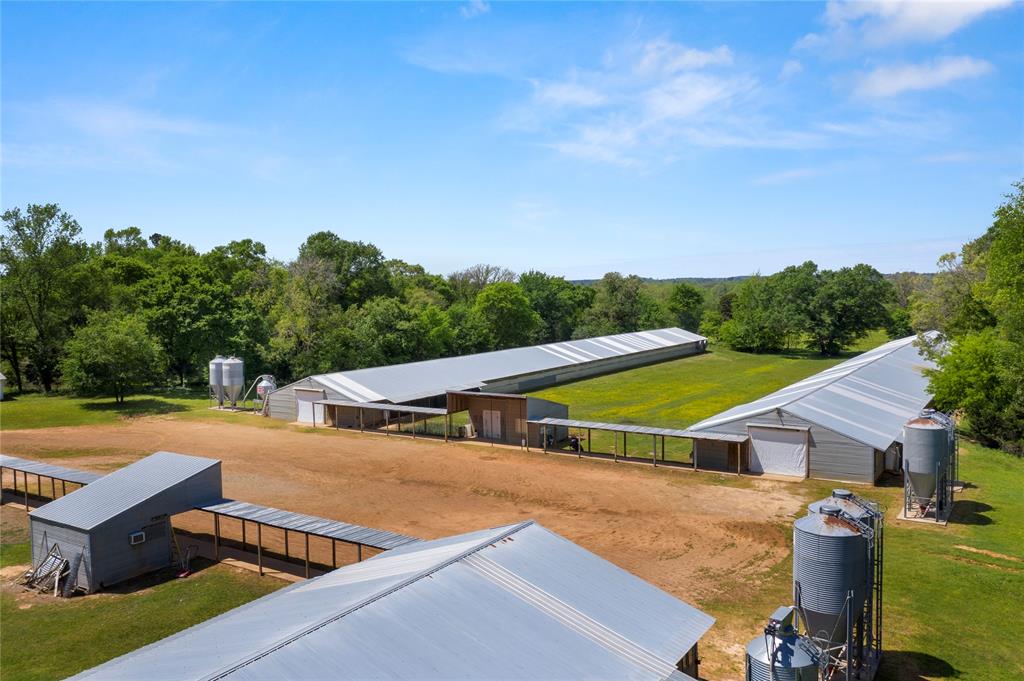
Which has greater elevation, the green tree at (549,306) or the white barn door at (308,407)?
the green tree at (549,306)

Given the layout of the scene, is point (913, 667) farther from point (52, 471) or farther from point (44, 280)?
point (44, 280)

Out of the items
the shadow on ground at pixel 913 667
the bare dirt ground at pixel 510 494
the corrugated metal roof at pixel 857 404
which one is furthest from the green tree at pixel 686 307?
the shadow on ground at pixel 913 667

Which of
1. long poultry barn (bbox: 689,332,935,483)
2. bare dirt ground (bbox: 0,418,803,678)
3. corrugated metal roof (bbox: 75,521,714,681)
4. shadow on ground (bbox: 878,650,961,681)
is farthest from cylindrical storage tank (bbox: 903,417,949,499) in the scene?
corrugated metal roof (bbox: 75,521,714,681)

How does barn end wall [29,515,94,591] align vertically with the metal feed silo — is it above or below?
below

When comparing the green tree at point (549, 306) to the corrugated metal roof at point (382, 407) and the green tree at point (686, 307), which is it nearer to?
the green tree at point (686, 307)

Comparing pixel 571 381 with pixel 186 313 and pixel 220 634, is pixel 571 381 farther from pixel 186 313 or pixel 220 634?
pixel 220 634

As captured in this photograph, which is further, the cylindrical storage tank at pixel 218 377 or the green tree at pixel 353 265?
the green tree at pixel 353 265

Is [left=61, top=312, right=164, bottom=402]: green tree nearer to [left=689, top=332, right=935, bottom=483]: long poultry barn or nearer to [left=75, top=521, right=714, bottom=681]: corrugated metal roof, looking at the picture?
[left=689, top=332, right=935, bottom=483]: long poultry barn
